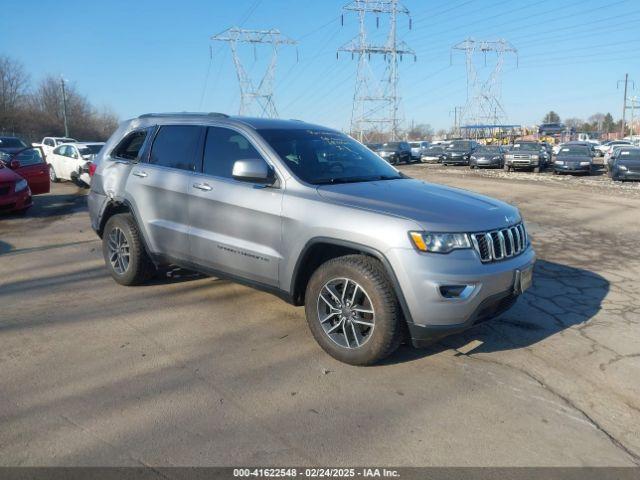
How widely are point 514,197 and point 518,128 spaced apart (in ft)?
209

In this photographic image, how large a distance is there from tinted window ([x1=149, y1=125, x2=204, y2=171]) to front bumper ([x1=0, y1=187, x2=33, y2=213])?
667 cm

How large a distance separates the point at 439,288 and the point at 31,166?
11848mm

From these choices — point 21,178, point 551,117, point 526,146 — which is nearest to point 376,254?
point 21,178

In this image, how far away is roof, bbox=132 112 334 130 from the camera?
4648 millimetres

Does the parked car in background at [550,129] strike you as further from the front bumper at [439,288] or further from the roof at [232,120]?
the front bumper at [439,288]

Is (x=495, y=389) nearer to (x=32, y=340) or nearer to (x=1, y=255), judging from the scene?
(x=32, y=340)

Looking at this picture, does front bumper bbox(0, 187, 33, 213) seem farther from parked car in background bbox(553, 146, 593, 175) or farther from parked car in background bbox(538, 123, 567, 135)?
parked car in background bbox(538, 123, 567, 135)

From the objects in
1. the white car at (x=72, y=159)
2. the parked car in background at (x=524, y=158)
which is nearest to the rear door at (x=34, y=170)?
the white car at (x=72, y=159)

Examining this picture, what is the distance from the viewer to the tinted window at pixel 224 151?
445cm

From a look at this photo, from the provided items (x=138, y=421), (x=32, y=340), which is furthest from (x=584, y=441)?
(x=32, y=340)

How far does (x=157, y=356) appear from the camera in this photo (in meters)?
3.88

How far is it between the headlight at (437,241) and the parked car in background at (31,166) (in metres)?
11.3

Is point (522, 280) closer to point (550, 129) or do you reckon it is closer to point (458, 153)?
point (458, 153)

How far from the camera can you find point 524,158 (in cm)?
2619
